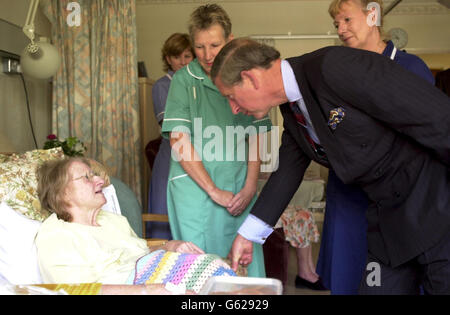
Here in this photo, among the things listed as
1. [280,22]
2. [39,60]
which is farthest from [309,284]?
[280,22]

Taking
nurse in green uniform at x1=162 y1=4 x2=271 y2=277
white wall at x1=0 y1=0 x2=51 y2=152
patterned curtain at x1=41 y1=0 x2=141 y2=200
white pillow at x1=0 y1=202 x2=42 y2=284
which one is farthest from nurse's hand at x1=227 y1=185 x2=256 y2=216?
patterned curtain at x1=41 y1=0 x2=141 y2=200

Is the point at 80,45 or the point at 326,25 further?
the point at 326,25

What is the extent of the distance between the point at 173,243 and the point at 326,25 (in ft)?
15.9

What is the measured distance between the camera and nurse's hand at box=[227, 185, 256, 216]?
6.70 ft

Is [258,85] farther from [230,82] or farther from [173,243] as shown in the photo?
[173,243]

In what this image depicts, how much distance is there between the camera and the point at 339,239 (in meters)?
2.04

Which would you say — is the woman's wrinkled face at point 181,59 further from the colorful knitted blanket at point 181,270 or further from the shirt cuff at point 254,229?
the colorful knitted blanket at point 181,270

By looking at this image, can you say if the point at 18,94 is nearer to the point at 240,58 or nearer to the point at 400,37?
the point at 240,58

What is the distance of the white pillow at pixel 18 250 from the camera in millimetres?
1806

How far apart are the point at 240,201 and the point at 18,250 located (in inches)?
34.2

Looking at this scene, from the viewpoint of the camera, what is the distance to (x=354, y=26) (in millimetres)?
2125

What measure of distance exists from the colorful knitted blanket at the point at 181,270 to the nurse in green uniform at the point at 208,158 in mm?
421
